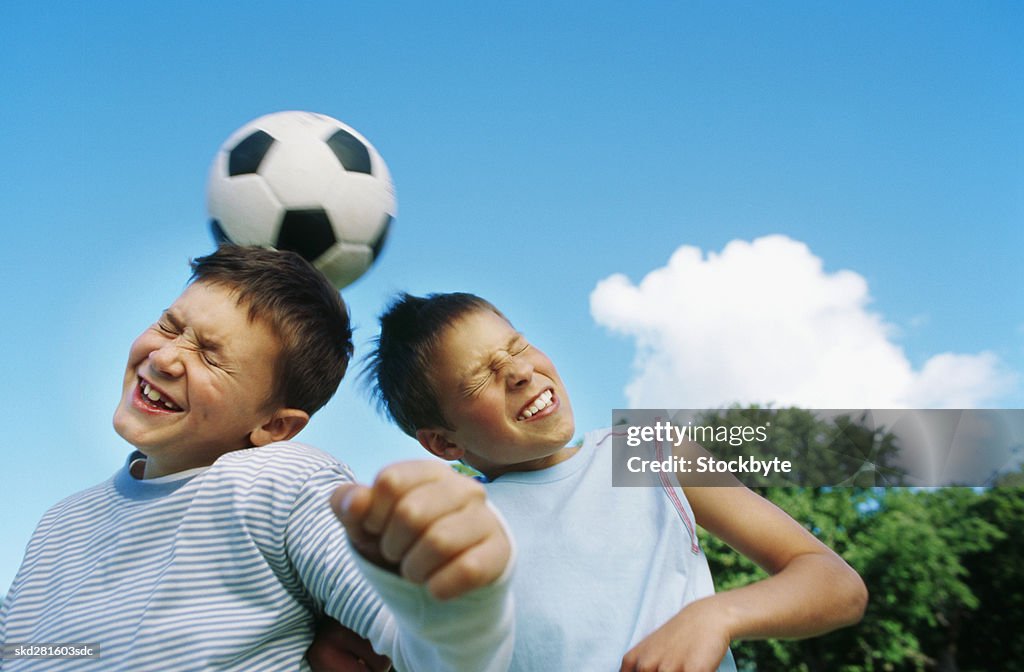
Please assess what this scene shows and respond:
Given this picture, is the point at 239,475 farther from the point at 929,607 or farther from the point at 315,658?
the point at 929,607

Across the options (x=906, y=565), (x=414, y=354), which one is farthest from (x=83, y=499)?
(x=906, y=565)

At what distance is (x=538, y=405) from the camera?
2447 millimetres

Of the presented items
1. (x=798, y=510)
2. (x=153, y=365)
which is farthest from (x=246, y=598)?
(x=798, y=510)

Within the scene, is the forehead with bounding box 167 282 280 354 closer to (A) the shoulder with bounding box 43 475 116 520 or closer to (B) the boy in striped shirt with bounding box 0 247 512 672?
(B) the boy in striped shirt with bounding box 0 247 512 672

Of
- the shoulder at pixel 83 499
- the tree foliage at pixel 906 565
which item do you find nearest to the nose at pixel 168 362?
the shoulder at pixel 83 499

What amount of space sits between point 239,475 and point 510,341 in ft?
3.07

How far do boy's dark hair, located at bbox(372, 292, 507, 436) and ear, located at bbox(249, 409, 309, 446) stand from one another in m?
0.44

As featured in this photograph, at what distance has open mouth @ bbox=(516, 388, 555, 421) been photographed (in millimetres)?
2426

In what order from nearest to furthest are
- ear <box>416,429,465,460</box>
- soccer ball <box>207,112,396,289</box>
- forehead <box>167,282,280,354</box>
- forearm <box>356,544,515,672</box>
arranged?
forearm <box>356,544,515,672</box> → forehead <box>167,282,280,354</box> → ear <box>416,429,465,460</box> → soccer ball <box>207,112,396,289</box>

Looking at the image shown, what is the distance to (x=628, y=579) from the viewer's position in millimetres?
2215

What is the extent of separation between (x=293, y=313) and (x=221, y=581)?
26.9 inches

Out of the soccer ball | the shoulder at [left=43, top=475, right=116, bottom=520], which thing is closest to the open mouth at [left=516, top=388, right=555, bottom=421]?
the soccer ball

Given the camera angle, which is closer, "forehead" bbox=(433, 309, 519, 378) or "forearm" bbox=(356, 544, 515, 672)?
"forearm" bbox=(356, 544, 515, 672)

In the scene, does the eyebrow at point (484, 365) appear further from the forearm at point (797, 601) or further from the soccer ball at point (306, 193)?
the forearm at point (797, 601)
